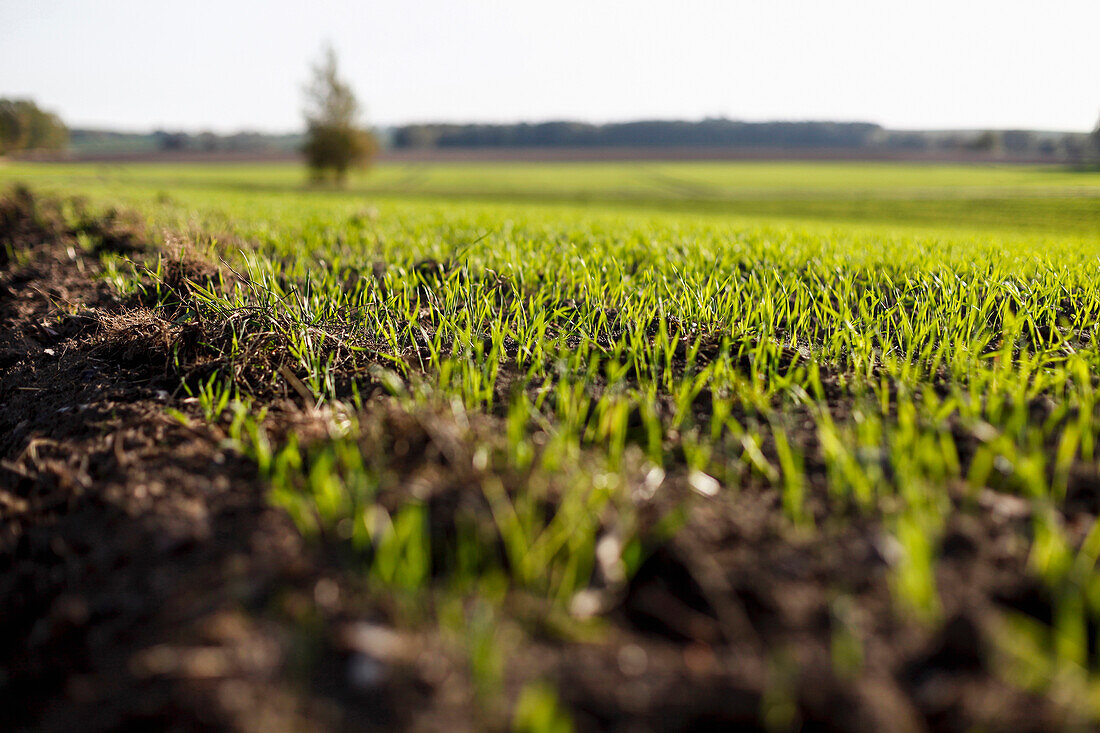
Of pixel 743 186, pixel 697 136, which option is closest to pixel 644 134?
pixel 697 136

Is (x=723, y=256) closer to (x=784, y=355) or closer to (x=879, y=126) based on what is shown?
(x=784, y=355)

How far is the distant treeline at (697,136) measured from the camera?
263 feet

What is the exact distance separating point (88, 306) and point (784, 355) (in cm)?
476

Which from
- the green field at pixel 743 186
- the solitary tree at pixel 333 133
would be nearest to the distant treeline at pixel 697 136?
the green field at pixel 743 186

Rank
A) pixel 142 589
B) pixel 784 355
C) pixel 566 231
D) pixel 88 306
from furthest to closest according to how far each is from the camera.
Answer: pixel 566 231
pixel 88 306
pixel 784 355
pixel 142 589

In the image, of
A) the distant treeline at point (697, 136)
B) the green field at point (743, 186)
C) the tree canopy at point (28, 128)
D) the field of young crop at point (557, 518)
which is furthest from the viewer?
the distant treeline at point (697, 136)

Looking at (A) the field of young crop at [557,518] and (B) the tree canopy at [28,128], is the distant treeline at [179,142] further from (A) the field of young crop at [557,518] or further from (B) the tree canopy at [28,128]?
(A) the field of young crop at [557,518]

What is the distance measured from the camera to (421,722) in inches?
43.7

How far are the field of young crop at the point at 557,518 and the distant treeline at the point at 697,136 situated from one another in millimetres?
90897

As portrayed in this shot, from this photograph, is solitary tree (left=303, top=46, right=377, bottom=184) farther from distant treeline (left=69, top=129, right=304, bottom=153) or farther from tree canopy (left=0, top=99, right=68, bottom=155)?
tree canopy (left=0, top=99, right=68, bottom=155)

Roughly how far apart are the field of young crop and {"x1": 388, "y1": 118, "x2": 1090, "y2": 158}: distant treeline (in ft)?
298

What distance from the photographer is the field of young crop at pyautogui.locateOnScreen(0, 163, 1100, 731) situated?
118 cm

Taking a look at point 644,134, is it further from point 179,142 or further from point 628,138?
point 179,142

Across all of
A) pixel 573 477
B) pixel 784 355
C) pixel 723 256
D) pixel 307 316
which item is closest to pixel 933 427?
pixel 784 355
